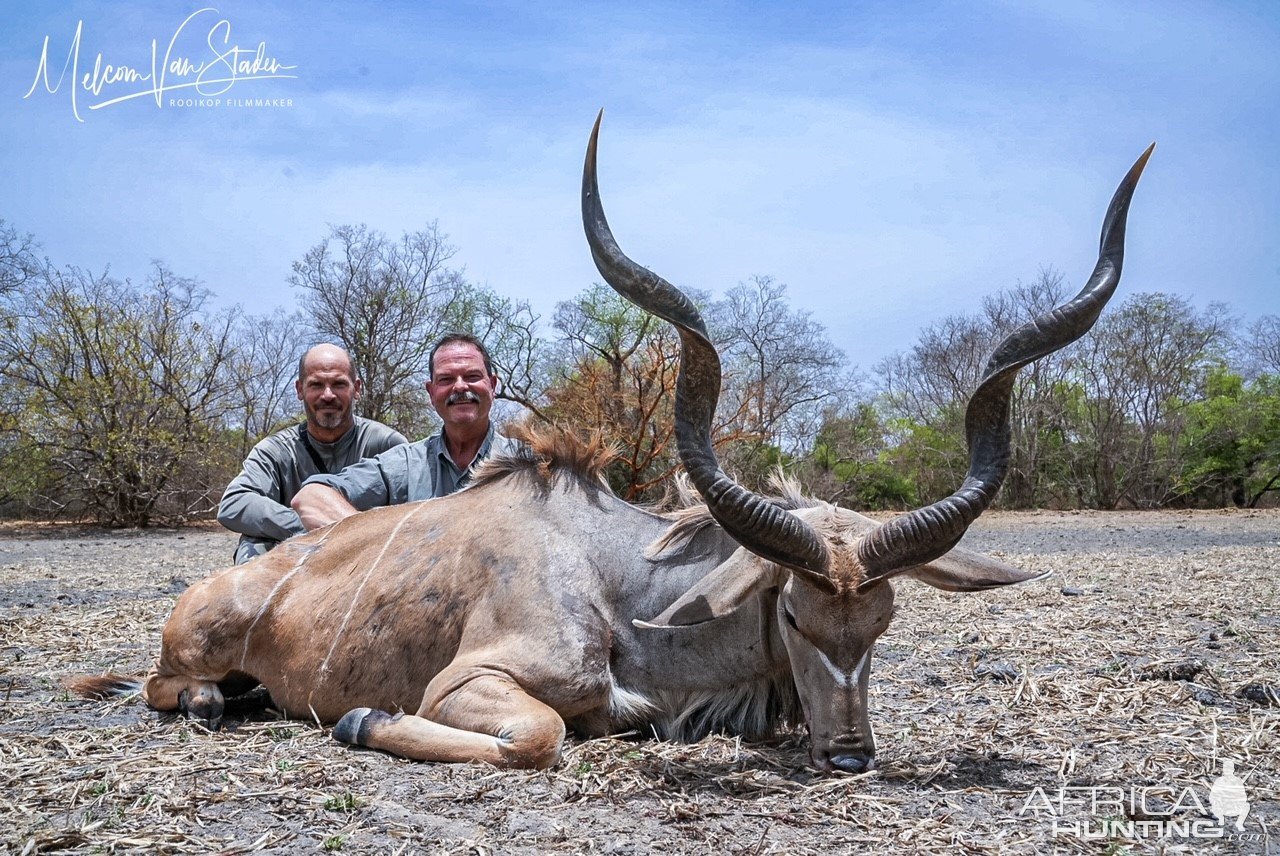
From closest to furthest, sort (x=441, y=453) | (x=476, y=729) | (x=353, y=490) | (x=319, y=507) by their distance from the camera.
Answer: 1. (x=476, y=729)
2. (x=319, y=507)
3. (x=353, y=490)
4. (x=441, y=453)

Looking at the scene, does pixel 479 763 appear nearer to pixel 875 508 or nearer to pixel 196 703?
pixel 196 703

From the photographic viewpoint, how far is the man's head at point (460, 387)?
265 inches

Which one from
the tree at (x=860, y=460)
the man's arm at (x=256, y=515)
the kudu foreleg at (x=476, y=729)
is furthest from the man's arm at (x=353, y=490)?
the tree at (x=860, y=460)

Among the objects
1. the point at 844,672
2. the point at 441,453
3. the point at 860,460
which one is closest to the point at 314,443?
the point at 441,453

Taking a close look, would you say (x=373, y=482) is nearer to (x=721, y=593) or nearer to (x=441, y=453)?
(x=441, y=453)

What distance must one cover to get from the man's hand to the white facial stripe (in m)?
3.39

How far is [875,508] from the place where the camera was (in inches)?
1400

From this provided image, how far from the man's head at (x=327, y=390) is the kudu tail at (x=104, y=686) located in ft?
7.57

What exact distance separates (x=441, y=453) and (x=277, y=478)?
58.1 inches

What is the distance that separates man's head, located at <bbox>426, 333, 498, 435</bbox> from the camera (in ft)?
22.0

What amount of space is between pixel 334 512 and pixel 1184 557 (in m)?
12.6

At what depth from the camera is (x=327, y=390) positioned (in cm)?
740

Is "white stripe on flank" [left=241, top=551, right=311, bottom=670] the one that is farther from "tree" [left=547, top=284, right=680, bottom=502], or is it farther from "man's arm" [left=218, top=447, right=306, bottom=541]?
"tree" [left=547, top=284, right=680, bottom=502]

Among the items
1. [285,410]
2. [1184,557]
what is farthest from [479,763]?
[285,410]
